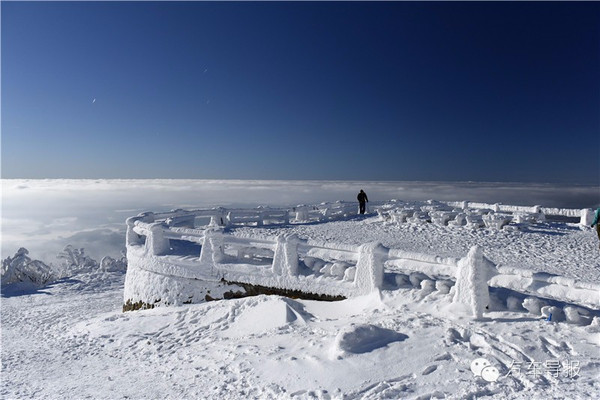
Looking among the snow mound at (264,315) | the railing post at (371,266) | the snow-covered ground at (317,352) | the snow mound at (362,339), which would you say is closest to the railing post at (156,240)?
the snow-covered ground at (317,352)

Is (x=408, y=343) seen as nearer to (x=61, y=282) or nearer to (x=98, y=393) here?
(x=98, y=393)

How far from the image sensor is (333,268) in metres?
9.00

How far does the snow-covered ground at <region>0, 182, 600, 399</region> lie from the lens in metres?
5.09

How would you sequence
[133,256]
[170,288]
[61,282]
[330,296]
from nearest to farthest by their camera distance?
[330,296] < [170,288] < [133,256] < [61,282]

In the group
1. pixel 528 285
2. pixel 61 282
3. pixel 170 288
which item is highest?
pixel 528 285

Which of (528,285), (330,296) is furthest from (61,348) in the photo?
(528,285)

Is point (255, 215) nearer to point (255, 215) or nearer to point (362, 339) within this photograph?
point (255, 215)

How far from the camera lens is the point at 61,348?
9.65m

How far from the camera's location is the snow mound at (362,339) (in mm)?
5969

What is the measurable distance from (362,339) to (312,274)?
3284mm

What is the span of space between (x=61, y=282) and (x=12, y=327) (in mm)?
11765

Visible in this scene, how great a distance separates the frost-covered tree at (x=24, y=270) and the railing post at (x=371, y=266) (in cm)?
2456
